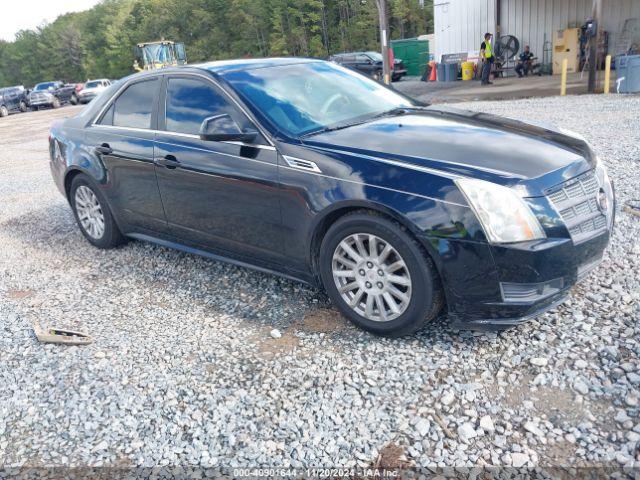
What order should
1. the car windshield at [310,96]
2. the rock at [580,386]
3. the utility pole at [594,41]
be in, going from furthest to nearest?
the utility pole at [594,41] < the car windshield at [310,96] < the rock at [580,386]

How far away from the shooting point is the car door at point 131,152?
4.62 metres

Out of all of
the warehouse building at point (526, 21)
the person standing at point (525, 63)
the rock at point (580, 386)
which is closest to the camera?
the rock at point (580, 386)

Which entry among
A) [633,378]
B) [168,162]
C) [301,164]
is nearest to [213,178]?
[168,162]

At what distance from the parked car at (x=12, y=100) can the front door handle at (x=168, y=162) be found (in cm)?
3312

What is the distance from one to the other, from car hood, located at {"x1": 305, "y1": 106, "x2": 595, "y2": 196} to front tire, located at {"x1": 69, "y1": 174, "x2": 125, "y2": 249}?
2.63m

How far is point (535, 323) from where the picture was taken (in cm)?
340

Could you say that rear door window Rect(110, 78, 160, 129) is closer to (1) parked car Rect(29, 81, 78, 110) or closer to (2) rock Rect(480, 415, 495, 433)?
(2) rock Rect(480, 415, 495, 433)

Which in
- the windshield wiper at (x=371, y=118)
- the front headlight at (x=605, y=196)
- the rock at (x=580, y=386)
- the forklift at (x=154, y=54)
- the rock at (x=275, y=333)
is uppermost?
the forklift at (x=154, y=54)

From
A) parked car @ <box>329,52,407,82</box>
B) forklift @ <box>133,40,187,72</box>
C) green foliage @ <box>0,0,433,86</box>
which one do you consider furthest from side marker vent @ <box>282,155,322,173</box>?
green foliage @ <box>0,0,433,86</box>

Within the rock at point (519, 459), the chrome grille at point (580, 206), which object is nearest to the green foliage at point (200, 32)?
the chrome grille at point (580, 206)

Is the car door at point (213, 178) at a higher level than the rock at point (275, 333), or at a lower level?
higher

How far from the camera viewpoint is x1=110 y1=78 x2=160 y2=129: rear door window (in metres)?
4.65

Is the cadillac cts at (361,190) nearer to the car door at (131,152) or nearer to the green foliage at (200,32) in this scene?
the car door at (131,152)

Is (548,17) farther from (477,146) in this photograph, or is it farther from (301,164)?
(301,164)
